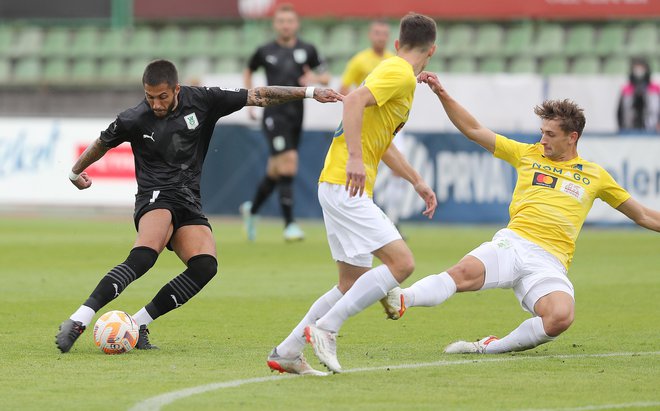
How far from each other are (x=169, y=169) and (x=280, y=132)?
724cm

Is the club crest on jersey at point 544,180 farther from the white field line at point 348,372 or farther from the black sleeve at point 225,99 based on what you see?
the black sleeve at point 225,99

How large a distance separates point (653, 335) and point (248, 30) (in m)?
16.7

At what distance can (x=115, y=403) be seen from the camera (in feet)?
18.3

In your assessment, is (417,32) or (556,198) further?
(556,198)

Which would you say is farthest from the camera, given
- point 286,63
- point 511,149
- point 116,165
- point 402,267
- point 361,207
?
point 116,165

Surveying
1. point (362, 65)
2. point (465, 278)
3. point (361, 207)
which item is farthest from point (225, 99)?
point (362, 65)

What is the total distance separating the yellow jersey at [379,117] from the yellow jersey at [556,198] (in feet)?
3.77

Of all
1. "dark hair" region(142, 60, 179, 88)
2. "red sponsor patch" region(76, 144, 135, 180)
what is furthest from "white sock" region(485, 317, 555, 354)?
"red sponsor patch" region(76, 144, 135, 180)

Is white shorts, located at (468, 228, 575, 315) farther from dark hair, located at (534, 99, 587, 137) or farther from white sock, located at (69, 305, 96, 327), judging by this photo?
white sock, located at (69, 305, 96, 327)

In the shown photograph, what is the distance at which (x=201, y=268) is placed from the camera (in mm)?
7438

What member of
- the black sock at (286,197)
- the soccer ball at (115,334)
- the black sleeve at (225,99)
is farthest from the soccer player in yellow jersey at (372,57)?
the soccer ball at (115,334)

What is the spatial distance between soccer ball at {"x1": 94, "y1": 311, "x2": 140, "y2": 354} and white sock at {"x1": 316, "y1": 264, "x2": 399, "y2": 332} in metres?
1.38

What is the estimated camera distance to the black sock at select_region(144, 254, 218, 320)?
7.44 m

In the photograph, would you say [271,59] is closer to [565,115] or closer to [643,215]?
[565,115]
